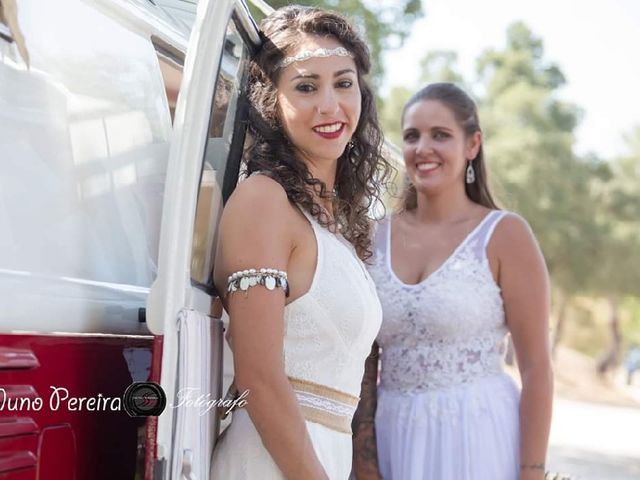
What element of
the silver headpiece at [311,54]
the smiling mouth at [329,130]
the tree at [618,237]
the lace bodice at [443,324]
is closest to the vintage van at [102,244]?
the silver headpiece at [311,54]

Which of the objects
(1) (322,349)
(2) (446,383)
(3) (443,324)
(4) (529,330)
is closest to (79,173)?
(1) (322,349)

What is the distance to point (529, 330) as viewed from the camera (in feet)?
9.89

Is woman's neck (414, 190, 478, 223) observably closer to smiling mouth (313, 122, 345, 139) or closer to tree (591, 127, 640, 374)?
smiling mouth (313, 122, 345, 139)

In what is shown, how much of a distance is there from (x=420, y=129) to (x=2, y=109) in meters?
1.78

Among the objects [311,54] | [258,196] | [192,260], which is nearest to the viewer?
[192,260]

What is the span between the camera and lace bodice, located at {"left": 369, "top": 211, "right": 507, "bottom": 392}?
2.99 metres

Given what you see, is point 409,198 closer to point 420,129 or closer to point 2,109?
point 420,129

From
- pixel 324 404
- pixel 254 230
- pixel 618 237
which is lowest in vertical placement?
pixel 324 404

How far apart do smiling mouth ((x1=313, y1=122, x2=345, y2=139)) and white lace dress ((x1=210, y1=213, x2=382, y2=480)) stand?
236 millimetres

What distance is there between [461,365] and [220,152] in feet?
4.11

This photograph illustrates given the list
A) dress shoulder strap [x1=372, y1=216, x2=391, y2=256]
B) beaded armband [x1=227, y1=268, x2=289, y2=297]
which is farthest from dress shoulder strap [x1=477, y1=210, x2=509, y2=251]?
beaded armband [x1=227, y1=268, x2=289, y2=297]

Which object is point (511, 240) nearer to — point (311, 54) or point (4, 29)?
point (311, 54)

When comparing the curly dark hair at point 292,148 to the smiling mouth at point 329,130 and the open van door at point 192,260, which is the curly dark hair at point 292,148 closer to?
the smiling mouth at point 329,130

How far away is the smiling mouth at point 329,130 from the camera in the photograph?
7.54 feet
